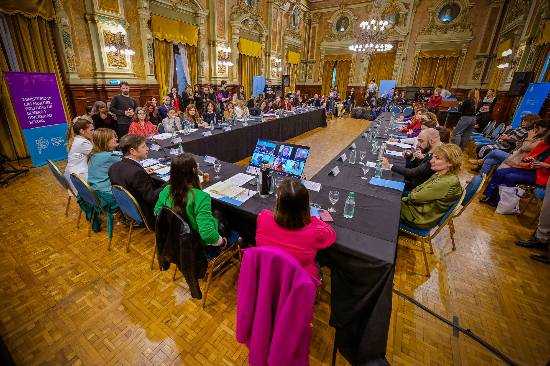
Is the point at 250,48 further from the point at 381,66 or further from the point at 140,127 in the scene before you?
the point at 140,127

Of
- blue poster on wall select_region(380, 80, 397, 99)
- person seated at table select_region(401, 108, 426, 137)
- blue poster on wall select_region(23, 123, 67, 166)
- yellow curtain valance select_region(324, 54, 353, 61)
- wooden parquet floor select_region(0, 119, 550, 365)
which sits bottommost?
wooden parquet floor select_region(0, 119, 550, 365)

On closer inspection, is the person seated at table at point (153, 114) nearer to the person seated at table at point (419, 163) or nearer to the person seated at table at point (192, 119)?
the person seated at table at point (192, 119)

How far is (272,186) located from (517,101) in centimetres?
990

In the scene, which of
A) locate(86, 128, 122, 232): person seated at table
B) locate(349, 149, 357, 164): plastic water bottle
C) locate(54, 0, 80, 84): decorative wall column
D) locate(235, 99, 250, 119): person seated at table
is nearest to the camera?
locate(86, 128, 122, 232): person seated at table

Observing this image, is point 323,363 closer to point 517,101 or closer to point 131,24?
point 131,24

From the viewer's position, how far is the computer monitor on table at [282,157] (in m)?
2.41

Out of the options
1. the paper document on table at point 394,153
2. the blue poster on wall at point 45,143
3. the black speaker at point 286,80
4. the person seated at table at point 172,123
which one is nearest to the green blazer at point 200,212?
the paper document on table at point 394,153

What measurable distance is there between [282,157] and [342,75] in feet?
49.5

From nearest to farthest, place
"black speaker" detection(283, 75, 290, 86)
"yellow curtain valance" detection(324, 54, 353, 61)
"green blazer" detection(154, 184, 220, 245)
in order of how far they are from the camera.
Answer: "green blazer" detection(154, 184, 220, 245)
"black speaker" detection(283, 75, 290, 86)
"yellow curtain valance" detection(324, 54, 353, 61)

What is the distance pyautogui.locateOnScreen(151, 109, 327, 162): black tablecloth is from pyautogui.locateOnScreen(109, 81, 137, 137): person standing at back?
1719 mm

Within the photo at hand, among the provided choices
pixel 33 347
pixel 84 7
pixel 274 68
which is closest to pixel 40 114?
pixel 84 7

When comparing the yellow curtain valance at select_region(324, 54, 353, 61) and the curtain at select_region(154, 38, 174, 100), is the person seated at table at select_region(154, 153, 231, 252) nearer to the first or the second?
the curtain at select_region(154, 38, 174, 100)

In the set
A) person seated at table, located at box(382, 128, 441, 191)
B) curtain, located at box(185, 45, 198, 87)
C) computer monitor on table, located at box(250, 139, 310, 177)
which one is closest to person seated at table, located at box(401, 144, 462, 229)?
person seated at table, located at box(382, 128, 441, 191)

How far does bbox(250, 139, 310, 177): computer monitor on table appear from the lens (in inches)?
94.9
